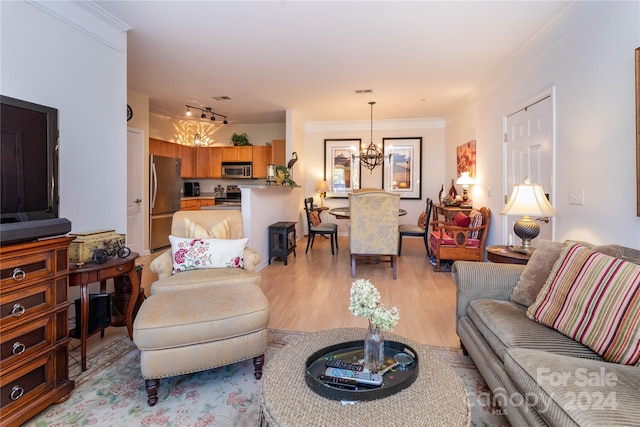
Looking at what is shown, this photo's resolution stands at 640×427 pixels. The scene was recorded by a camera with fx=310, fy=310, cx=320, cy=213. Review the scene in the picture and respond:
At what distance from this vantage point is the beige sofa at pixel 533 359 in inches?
39.4

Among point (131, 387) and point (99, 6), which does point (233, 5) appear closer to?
point (99, 6)

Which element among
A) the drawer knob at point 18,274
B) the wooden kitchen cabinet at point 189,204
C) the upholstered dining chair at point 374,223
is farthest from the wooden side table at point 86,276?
the wooden kitchen cabinet at point 189,204

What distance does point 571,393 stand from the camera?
103cm

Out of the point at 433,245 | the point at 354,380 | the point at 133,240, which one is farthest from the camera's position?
the point at 133,240

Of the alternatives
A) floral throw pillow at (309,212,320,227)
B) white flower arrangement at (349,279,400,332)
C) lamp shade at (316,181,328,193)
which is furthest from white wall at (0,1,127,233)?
lamp shade at (316,181,328,193)

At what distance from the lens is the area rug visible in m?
1.54

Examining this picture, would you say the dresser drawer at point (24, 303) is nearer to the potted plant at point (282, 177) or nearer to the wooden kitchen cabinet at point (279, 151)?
the potted plant at point (282, 177)

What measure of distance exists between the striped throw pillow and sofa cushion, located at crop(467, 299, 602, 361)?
45mm

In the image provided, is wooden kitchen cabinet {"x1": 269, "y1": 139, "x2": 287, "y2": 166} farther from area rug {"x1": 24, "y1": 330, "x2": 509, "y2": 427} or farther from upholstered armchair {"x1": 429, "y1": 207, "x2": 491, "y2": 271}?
area rug {"x1": 24, "y1": 330, "x2": 509, "y2": 427}

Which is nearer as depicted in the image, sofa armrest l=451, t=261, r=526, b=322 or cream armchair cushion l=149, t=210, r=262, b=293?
sofa armrest l=451, t=261, r=526, b=322

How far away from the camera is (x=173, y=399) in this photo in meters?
1.69

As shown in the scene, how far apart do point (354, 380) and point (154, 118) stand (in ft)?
22.0

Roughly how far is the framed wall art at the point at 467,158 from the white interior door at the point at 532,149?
1124 millimetres

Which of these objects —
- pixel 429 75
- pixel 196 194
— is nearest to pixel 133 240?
pixel 196 194
